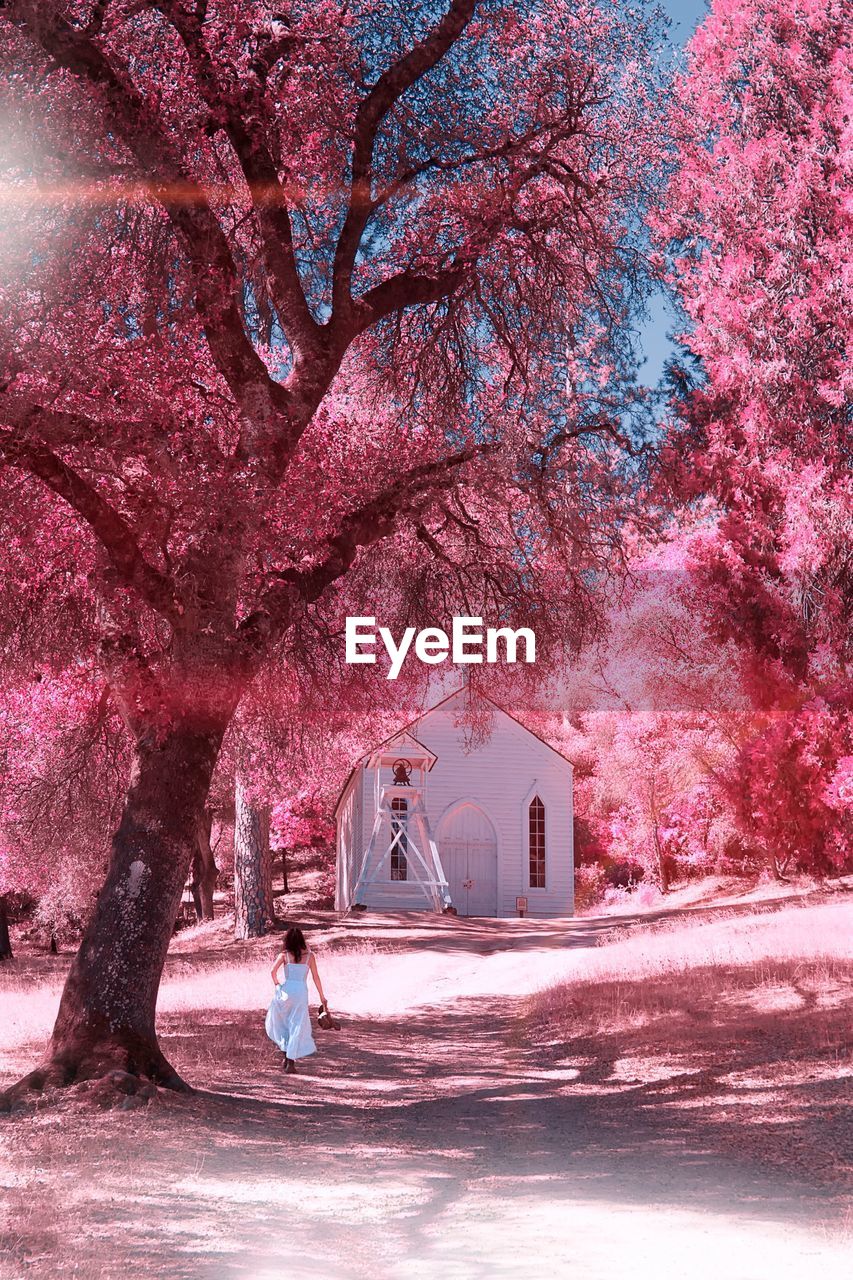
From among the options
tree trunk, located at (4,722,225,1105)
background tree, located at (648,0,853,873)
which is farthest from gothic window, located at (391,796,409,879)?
tree trunk, located at (4,722,225,1105)

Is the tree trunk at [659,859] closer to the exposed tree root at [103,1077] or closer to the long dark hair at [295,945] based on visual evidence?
the long dark hair at [295,945]

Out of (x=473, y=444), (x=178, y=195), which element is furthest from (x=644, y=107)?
(x=178, y=195)

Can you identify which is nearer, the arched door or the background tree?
the background tree

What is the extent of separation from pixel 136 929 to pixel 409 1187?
160 inches

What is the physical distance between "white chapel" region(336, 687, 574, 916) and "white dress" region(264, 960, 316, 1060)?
22.9 meters

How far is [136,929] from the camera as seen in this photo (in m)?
10.7

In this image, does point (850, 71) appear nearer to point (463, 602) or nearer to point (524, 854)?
point (463, 602)

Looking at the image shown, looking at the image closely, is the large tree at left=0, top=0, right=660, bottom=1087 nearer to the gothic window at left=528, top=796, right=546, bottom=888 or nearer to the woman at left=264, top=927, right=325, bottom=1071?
the woman at left=264, top=927, right=325, bottom=1071

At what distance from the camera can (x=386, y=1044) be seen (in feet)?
49.4

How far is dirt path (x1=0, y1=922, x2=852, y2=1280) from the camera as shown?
5.80 meters

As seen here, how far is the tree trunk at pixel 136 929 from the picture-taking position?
10.3m

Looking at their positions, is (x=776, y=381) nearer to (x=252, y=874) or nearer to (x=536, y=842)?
(x=252, y=874)

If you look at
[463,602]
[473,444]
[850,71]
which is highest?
[850,71]

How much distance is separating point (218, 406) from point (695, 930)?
14.4 meters
